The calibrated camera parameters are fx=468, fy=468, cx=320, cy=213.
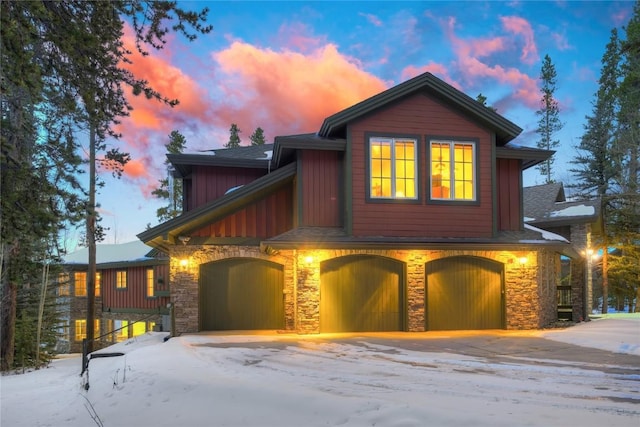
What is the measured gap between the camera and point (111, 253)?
27.1 m

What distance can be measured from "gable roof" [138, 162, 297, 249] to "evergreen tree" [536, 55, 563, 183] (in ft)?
109

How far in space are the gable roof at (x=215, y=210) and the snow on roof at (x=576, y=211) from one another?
1060 centimetres

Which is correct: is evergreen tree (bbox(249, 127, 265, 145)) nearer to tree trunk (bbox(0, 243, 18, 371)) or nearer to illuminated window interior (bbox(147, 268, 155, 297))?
illuminated window interior (bbox(147, 268, 155, 297))

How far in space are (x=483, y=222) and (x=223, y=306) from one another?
7.77 meters

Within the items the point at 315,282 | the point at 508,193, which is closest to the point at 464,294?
the point at 508,193

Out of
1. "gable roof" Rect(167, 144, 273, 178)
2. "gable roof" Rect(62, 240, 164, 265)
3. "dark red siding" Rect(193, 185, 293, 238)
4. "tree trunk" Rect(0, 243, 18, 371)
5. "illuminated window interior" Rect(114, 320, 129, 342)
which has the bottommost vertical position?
"illuminated window interior" Rect(114, 320, 129, 342)

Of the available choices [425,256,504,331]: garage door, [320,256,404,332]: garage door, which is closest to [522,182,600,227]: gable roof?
[425,256,504,331]: garage door

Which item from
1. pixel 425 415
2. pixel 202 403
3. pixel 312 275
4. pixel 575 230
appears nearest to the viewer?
pixel 425 415

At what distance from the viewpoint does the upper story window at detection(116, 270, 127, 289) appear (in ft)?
71.4

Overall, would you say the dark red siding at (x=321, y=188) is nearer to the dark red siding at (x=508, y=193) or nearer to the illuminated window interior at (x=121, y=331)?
the dark red siding at (x=508, y=193)

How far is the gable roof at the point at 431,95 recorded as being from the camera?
12.6 meters

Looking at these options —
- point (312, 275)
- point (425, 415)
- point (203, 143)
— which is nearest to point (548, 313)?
point (312, 275)

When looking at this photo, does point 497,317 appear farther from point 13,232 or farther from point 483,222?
point 13,232

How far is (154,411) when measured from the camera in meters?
6.38
